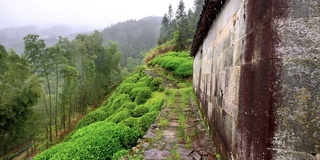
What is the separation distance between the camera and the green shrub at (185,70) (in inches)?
757

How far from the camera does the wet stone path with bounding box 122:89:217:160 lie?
12.2 ft

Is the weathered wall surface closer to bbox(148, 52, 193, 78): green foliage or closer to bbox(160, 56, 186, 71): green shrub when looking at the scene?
bbox(148, 52, 193, 78): green foliage

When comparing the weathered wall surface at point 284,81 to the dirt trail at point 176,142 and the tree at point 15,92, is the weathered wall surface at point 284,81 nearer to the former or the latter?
the dirt trail at point 176,142

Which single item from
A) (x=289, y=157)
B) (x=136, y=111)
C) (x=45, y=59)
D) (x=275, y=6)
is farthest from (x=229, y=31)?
(x=45, y=59)

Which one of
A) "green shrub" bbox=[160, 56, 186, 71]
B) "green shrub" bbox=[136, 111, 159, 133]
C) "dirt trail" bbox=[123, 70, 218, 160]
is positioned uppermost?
"green shrub" bbox=[160, 56, 186, 71]

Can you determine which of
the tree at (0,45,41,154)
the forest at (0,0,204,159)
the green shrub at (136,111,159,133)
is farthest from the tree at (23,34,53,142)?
Answer: the green shrub at (136,111,159,133)

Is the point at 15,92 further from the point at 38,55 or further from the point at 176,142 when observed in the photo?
the point at 176,142

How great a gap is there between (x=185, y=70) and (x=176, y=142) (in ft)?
50.6

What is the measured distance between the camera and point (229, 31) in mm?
3299

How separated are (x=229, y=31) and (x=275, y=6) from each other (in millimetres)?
1570

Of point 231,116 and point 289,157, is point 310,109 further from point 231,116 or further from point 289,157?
point 231,116

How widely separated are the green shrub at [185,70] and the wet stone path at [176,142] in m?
13.1

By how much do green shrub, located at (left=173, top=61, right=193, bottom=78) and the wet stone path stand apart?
13072mm

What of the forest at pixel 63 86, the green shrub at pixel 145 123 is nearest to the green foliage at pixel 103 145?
the forest at pixel 63 86
